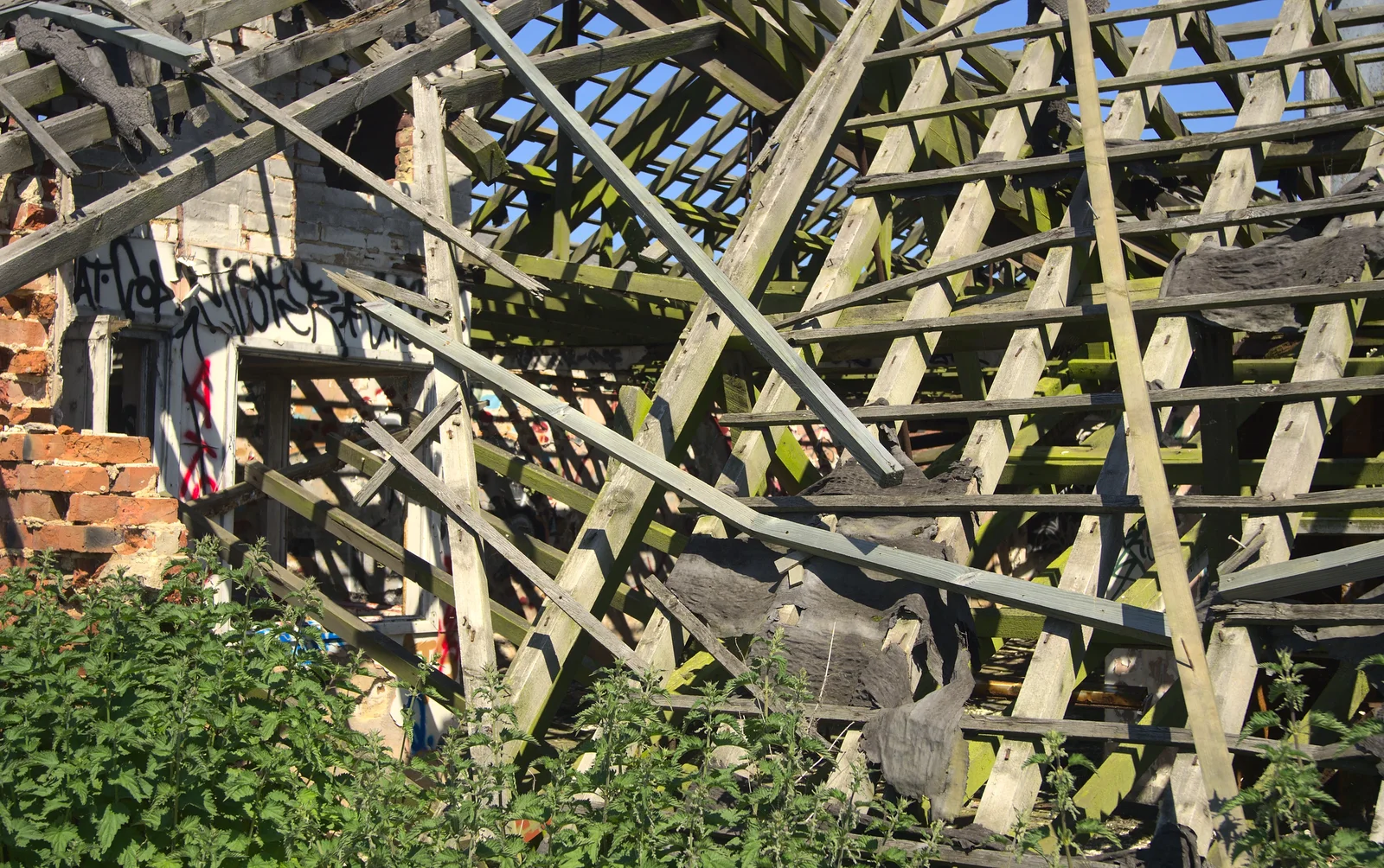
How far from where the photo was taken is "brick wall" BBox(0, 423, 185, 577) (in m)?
5.09

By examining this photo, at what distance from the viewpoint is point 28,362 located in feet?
17.0

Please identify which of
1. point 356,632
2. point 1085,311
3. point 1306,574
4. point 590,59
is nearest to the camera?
point 1306,574

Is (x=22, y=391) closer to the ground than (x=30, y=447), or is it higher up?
higher up

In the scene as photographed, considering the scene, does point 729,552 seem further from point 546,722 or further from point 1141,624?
point 1141,624

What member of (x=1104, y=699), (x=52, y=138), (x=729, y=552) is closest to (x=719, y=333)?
(x=729, y=552)

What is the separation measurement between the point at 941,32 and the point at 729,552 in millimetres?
3074

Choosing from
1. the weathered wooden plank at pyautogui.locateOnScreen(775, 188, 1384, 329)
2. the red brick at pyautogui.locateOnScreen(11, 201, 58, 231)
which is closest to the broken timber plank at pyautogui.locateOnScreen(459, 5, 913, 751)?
the weathered wooden plank at pyautogui.locateOnScreen(775, 188, 1384, 329)

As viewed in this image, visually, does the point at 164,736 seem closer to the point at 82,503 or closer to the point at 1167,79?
the point at 82,503

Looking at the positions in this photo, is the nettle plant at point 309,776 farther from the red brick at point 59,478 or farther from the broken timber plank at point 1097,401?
the red brick at point 59,478

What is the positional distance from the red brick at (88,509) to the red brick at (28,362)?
0.62 metres

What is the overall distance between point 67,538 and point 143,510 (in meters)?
0.33

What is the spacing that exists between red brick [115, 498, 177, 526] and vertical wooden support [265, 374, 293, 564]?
7.18 feet

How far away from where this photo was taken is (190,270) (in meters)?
6.22

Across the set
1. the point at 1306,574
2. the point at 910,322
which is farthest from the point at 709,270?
the point at 1306,574
